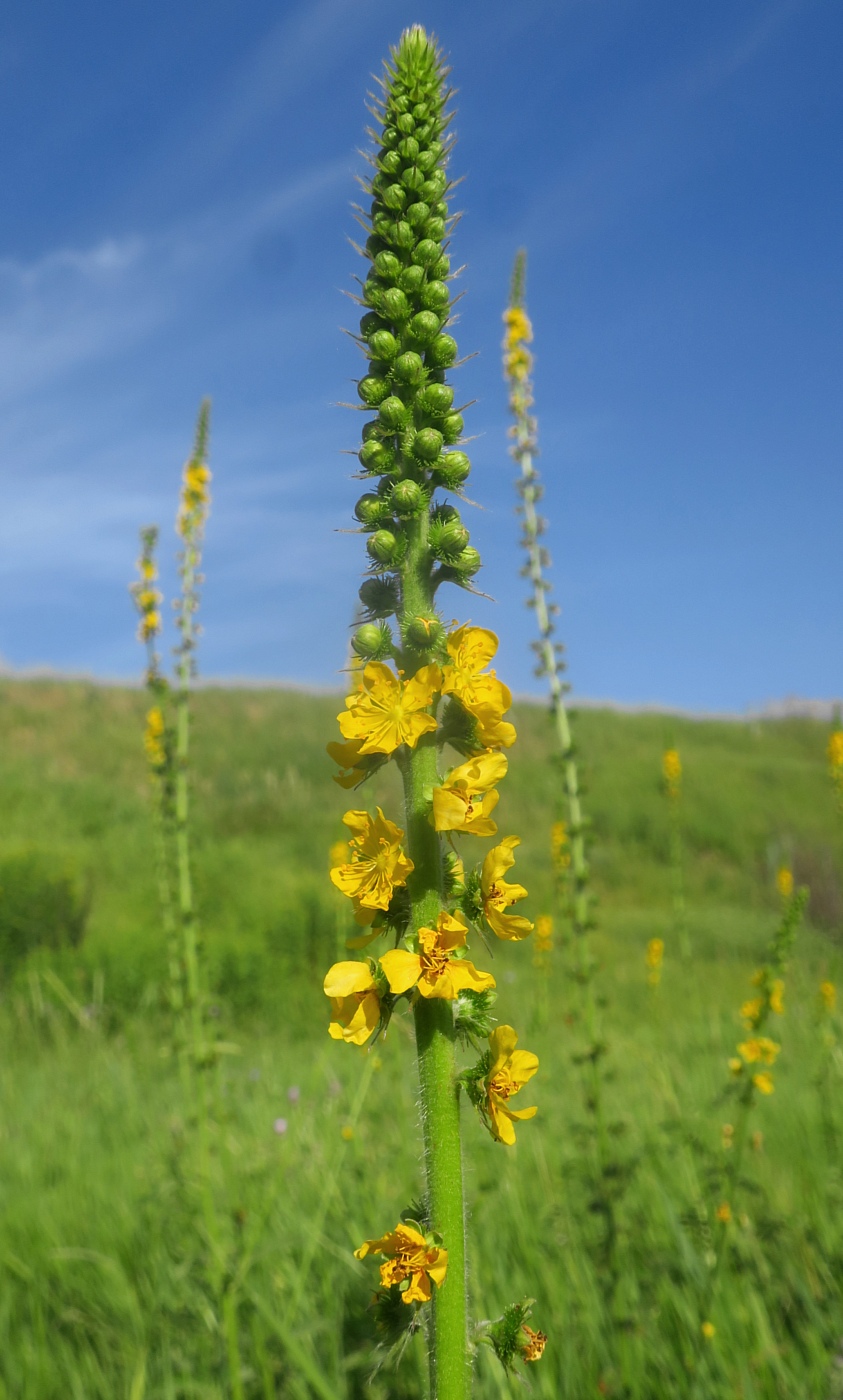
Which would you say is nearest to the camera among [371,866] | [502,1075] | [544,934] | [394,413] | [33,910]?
[502,1075]

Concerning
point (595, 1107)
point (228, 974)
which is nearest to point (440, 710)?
point (595, 1107)

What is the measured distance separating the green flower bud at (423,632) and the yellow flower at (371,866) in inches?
12.6

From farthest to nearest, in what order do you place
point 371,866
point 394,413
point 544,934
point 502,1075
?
point 544,934 → point 394,413 → point 371,866 → point 502,1075

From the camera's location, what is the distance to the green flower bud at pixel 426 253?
6.40ft

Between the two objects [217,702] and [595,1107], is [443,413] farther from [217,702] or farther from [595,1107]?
[217,702]

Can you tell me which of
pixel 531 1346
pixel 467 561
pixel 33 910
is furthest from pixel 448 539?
pixel 33 910

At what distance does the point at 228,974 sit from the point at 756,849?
1431 cm

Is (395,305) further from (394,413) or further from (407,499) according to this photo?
(407,499)

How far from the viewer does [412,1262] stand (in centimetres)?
154

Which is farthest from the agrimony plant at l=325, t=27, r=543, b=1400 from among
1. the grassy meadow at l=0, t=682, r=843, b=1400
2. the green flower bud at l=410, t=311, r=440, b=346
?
the grassy meadow at l=0, t=682, r=843, b=1400

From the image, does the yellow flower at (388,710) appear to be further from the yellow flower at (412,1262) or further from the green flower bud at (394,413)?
the yellow flower at (412,1262)

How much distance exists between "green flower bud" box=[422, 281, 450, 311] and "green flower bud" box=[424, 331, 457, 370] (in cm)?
3

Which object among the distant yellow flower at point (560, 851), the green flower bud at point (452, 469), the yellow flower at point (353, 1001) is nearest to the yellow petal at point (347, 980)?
the yellow flower at point (353, 1001)

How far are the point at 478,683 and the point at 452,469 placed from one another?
455mm
